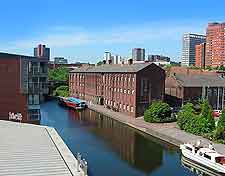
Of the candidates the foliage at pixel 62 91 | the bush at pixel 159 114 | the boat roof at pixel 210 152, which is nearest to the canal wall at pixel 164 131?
the bush at pixel 159 114

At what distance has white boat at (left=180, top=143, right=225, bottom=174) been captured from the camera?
27406 mm

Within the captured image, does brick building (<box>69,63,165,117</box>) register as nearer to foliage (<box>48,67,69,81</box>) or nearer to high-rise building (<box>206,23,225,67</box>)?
foliage (<box>48,67,69,81</box>)

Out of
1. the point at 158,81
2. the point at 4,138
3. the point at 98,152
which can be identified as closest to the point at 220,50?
the point at 158,81

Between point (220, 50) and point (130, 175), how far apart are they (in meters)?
113

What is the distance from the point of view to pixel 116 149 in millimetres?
35438

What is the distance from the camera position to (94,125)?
159 feet

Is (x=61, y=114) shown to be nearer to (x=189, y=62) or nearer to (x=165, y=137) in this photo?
(x=165, y=137)

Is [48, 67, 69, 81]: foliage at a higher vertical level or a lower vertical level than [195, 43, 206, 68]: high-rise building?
lower

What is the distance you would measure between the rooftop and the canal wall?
13026mm

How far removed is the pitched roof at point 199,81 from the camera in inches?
2340

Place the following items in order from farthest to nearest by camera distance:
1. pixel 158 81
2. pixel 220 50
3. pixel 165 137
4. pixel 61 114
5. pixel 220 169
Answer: pixel 220 50 < pixel 61 114 < pixel 158 81 < pixel 165 137 < pixel 220 169

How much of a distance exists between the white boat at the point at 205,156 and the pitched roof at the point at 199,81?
2817 centimetres

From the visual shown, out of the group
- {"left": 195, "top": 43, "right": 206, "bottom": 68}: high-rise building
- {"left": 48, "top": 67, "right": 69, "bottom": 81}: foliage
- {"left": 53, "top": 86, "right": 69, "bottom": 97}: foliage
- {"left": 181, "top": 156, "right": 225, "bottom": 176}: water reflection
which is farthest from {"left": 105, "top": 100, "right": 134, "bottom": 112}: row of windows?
{"left": 195, "top": 43, "right": 206, "bottom": 68}: high-rise building

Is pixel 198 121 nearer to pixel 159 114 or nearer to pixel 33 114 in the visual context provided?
pixel 159 114
